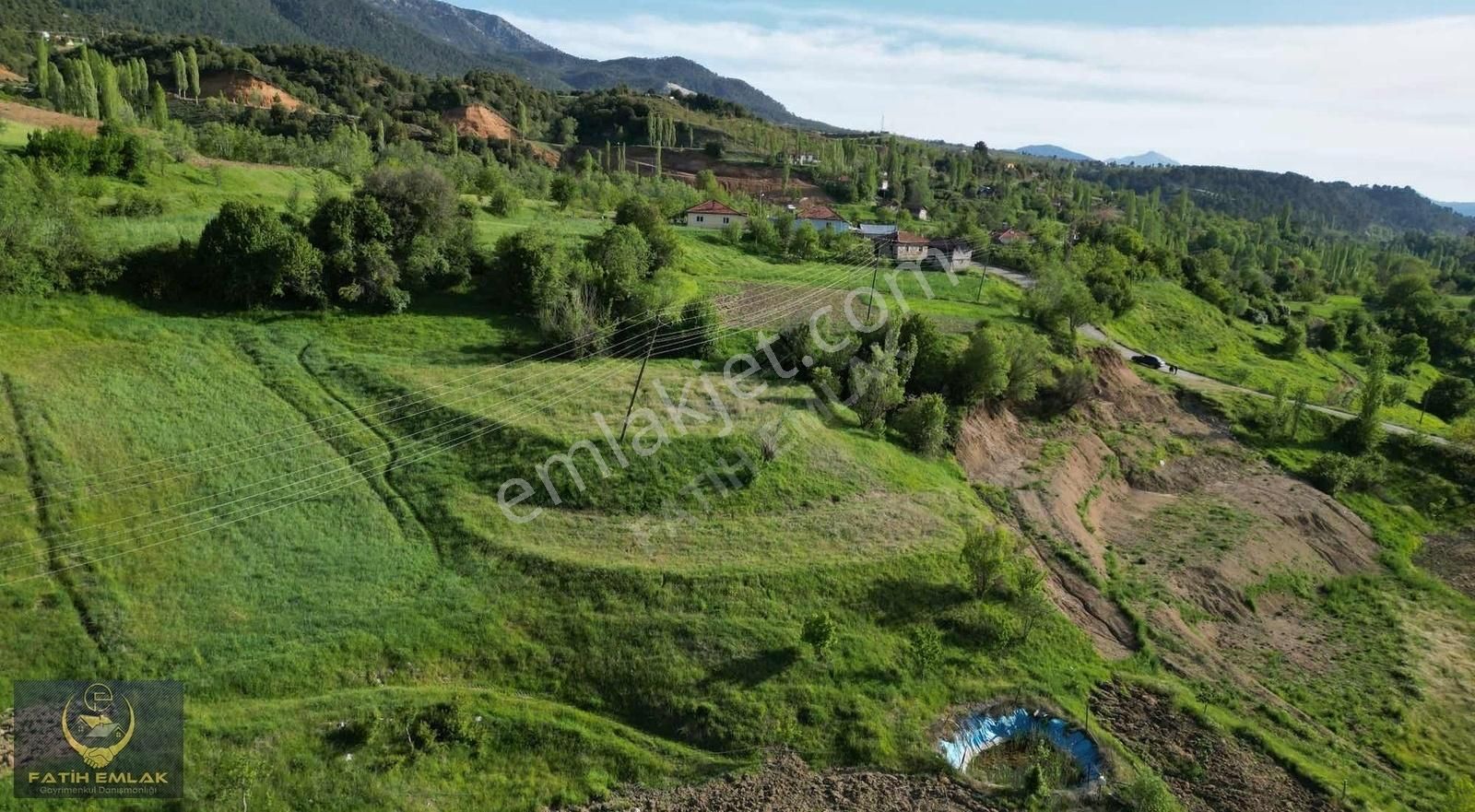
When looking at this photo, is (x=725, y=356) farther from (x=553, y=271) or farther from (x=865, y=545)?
(x=865, y=545)

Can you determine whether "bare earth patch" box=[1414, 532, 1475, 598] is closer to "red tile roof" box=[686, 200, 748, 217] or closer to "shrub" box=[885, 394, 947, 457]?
"shrub" box=[885, 394, 947, 457]

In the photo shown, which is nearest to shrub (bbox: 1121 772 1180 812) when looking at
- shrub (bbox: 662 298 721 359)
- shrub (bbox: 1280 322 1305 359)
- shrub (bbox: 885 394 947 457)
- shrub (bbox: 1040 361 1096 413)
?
shrub (bbox: 885 394 947 457)

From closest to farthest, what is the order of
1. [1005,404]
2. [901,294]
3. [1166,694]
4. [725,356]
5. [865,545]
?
[1166,694]
[865,545]
[725,356]
[1005,404]
[901,294]

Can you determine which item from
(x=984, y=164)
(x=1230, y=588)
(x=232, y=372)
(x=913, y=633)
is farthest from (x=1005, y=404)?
(x=984, y=164)

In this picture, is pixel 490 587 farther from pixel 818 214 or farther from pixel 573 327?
pixel 818 214

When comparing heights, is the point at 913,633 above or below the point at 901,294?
below
